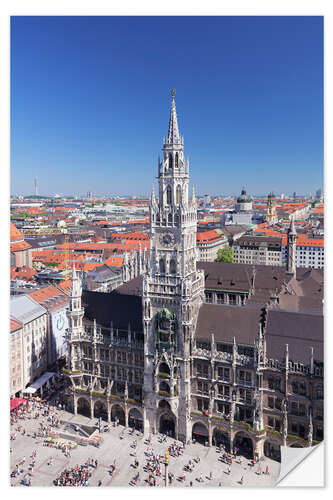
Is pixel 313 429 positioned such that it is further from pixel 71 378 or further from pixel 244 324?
pixel 71 378

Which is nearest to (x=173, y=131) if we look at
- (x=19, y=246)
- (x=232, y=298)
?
(x=232, y=298)

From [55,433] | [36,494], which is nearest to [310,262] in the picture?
[55,433]

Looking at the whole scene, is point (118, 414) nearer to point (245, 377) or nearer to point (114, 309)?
point (114, 309)

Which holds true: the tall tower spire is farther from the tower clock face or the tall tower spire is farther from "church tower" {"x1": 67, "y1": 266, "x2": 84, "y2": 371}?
"church tower" {"x1": 67, "y1": 266, "x2": 84, "y2": 371}

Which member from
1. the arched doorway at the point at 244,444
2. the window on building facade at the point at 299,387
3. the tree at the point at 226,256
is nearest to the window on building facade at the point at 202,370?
the arched doorway at the point at 244,444

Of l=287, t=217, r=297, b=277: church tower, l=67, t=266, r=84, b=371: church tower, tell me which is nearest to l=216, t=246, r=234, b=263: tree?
l=287, t=217, r=297, b=277: church tower

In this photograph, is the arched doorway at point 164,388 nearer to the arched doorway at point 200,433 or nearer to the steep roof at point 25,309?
the arched doorway at point 200,433
